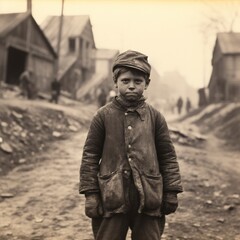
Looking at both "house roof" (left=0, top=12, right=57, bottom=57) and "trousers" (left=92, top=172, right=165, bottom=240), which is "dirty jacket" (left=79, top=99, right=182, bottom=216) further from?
"house roof" (left=0, top=12, right=57, bottom=57)

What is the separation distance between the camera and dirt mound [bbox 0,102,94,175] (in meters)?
8.55

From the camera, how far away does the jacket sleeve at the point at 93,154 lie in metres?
2.66

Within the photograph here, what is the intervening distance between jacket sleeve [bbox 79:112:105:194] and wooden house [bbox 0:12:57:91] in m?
17.7

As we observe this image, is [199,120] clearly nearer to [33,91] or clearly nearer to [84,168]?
[33,91]

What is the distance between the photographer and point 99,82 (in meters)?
33.7

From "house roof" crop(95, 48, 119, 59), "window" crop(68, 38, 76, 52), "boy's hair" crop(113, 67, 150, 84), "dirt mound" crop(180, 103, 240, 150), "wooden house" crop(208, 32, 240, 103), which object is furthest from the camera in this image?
"house roof" crop(95, 48, 119, 59)

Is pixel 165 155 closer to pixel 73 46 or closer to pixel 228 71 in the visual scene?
pixel 228 71

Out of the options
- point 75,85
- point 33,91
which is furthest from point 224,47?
point 33,91

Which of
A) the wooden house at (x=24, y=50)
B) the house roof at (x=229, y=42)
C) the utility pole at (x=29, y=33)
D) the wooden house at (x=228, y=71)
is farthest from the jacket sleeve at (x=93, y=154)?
the house roof at (x=229, y=42)

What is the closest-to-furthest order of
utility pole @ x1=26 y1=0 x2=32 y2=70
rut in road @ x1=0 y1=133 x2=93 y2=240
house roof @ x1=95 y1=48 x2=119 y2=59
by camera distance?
rut in road @ x1=0 y1=133 x2=93 y2=240 → utility pole @ x1=26 y1=0 x2=32 y2=70 → house roof @ x1=95 y1=48 x2=119 y2=59

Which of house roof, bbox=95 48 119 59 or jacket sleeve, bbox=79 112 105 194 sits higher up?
house roof, bbox=95 48 119 59

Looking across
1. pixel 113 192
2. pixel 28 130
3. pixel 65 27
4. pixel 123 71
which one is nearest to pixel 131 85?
pixel 123 71

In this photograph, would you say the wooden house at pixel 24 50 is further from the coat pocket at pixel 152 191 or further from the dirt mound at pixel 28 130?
the coat pocket at pixel 152 191

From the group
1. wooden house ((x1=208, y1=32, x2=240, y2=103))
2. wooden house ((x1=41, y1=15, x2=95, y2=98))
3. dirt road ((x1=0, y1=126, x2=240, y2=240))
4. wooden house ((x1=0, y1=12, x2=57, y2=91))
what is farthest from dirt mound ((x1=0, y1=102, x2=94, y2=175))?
wooden house ((x1=208, y1=32, x2=240, y2=103))
